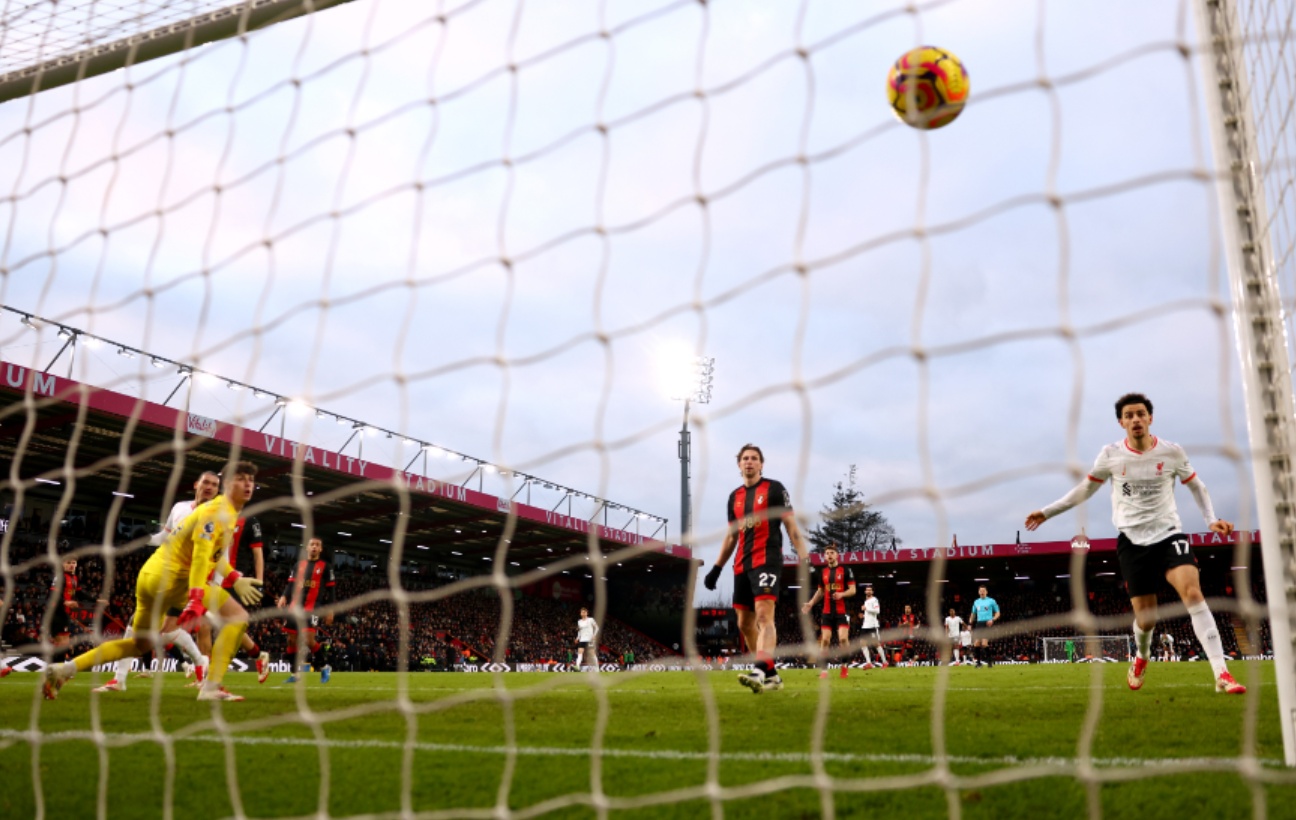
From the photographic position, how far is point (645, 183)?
3.88 meters

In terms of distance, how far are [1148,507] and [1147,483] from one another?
0.48 ft

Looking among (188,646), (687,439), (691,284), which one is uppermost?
(687,439)

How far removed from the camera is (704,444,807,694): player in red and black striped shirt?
23.9ft

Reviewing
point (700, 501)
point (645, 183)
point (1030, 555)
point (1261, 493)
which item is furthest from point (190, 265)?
point (1030, 555)

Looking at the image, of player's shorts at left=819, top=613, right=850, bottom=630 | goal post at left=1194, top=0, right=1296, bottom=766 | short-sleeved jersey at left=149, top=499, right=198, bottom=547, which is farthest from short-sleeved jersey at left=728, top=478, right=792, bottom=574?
player's shorts at left=819, top=613, right=850, bottom=630

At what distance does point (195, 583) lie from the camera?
5.65 meters

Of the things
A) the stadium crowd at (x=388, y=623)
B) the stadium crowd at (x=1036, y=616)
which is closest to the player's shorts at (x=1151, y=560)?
the stadium crowd at (x=388, y=623)

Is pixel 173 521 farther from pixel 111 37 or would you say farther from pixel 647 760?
pixel 647 760

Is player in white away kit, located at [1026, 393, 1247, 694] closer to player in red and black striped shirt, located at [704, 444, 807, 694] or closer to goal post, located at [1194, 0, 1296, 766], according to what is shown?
player in red and black striped shirt, located at [704, 444, 807, 694]

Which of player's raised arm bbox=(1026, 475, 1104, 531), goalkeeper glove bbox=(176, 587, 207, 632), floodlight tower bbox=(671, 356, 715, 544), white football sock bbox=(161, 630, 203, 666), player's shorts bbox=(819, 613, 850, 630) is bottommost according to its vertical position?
white football sock bbox=(161, 630, 203, 666)

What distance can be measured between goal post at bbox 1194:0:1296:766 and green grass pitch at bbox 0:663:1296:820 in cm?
65

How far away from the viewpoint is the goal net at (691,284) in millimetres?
2621

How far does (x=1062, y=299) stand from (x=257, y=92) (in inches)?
147

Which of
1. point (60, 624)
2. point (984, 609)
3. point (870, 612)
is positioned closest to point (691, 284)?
point (984, 609)
